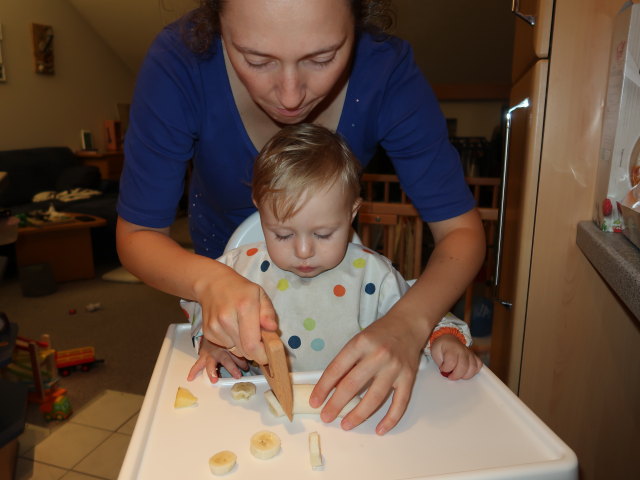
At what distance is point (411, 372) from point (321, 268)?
0.99ft

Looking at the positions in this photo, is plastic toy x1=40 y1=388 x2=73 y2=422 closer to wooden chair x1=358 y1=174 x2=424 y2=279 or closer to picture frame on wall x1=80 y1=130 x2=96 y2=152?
wooden chair x1=358 y1=174 x2=424 y2=279

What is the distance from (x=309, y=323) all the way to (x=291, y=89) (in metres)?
0.42

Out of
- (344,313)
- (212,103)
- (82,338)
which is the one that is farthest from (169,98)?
(82,338)

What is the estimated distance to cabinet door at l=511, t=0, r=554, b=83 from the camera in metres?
1.21

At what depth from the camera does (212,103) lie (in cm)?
88

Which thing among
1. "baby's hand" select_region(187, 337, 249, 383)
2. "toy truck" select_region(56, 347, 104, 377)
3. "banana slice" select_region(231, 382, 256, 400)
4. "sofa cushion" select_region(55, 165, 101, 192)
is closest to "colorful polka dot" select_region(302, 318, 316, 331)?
"baby's hand" select_region(187, 337, 249, 383)

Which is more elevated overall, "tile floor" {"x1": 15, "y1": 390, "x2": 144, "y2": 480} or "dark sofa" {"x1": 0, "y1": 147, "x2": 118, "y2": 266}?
"dark sofa" {"x1": 0, "y1": 147, "x2": 118, "y2": 266}

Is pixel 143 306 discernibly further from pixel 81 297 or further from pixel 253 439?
pixel 253 439

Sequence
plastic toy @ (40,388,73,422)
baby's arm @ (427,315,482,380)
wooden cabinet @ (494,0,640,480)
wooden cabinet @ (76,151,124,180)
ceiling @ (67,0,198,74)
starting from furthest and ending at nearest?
wooden cabinet @ (76,151,124,180) < ceiling @ (67,0,198,74) < plastic toy @ (40,388,73,422) < wooden cabinet @ (494,0,640,480) < baby's arm @ (427,315,482,380)

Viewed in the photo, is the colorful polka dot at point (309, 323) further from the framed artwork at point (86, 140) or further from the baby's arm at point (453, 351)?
the framed artwork at point (86, 140)

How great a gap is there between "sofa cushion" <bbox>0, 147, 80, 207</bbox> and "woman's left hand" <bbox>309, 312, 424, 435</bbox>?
4.18m

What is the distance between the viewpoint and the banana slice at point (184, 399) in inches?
25.5

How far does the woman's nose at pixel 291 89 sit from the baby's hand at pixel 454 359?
0.41m

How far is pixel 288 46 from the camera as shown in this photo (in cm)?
66
